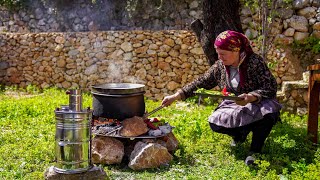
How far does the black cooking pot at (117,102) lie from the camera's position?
13.8 feet

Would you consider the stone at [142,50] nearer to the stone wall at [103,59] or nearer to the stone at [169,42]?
A: the stone wall at [103,59]

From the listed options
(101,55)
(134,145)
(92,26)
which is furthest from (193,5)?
(134,145)

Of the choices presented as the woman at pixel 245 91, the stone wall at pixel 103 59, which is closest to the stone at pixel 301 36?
the stone wall at pixel 103 59

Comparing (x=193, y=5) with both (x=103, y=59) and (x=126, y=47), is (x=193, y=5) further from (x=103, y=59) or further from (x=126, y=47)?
(x=103, y=59)

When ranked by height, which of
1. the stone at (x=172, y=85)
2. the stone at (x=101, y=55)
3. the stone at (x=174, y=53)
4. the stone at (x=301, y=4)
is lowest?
the stone at (x=172, y=85)

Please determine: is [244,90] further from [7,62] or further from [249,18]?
A: [7,62]

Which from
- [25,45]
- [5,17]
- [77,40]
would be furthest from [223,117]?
[5,17]

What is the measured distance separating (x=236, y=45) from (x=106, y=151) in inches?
67.1

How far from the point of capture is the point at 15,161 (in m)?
4.32

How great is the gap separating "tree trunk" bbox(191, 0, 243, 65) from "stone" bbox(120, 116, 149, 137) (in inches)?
109

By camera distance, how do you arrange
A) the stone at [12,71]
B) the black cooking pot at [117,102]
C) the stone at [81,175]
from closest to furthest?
the stone at [81,175]
the black cooking pot at [117,102]
the stone at [12,71]

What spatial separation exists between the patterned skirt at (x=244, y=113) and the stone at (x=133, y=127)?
2.52 feet

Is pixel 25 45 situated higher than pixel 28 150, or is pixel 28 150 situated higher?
pixel 25 45

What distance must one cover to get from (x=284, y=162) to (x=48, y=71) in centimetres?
852
